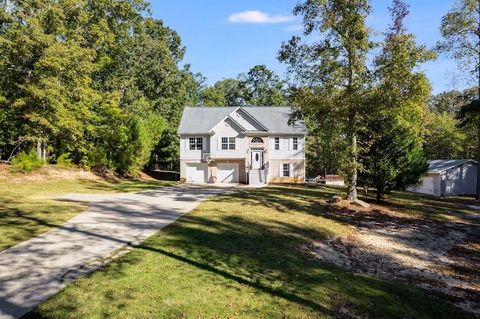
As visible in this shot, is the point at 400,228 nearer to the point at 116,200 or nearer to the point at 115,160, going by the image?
the point at 116,200

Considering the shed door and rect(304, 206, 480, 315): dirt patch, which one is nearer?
rect(304, 206, 480, 315): dirt patch

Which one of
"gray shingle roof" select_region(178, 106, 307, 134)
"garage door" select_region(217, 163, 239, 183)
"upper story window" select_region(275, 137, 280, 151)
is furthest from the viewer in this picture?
"upper story window" select_region(275, 137, 280, 151)

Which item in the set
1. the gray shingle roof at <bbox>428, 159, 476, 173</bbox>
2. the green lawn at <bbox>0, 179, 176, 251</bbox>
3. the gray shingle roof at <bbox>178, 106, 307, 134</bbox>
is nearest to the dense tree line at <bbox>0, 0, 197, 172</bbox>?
the gray shingle roof at <bbox>178, 106, 307, 134</bbox>

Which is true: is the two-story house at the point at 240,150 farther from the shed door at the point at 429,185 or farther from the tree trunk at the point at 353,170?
the tree trunk at the point at 353,170

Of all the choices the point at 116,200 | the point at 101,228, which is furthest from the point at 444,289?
the point at 116,200

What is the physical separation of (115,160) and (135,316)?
3082 cm

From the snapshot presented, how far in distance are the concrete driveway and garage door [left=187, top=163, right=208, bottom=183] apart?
19.0 meters

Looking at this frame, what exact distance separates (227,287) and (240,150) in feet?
95.7

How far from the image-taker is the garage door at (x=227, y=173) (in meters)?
38.1

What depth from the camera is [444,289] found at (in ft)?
34.2

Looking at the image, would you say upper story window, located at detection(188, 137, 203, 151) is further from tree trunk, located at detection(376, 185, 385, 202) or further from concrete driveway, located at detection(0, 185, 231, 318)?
concrete driveway, located at detection(0, 185, 231, 318)

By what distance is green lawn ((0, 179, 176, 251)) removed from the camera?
40.1 feet

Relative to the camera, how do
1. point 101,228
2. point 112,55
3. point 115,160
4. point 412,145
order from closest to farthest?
1. point 101,228
2. point 412,145
3. point 115,160
4. point 112,55

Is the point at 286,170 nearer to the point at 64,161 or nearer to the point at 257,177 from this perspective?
the point at 257,177
